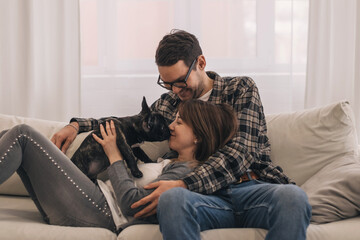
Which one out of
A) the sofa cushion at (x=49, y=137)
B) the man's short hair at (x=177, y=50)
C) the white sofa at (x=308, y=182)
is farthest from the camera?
the sofa cushion at (x=49, y=137)

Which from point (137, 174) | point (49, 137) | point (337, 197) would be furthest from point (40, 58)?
point (337, 197)

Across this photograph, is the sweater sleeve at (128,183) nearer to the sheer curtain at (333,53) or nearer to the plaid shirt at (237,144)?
the plaid shirt at (237,144)

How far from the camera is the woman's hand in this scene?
1.98 m

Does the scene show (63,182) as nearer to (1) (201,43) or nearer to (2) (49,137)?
(2) (49,137)

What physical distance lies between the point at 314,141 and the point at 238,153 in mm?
551

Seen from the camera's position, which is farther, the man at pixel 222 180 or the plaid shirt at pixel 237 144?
the plaid shirt at pixel 237 144

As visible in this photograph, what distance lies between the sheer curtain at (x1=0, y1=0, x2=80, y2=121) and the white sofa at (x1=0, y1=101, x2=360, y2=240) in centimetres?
55

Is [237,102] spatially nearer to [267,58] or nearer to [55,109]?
[267,58]

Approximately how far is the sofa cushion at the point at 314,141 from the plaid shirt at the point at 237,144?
136 millimetres

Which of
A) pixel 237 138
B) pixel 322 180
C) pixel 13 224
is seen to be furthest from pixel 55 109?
pixel 322 180

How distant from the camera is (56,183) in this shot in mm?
1824

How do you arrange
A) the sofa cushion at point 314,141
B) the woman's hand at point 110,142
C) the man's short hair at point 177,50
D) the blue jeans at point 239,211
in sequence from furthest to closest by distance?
1. the sofa cushion at point 314,141
2. the man's short hair at point 177,50
3. the woman's hand at point 110,142
4. the blue jeans at point 239,211

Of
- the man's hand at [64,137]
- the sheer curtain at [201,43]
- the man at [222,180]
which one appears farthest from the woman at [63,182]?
the sheer curtain at [201,43]

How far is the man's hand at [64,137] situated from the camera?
2.29 m
